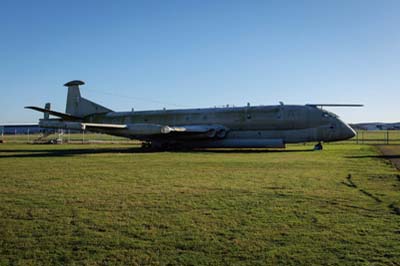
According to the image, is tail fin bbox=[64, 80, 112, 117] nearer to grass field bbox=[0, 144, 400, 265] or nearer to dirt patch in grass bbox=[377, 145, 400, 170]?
dirt patch in grass bbox=[377, 145, 400, 170]

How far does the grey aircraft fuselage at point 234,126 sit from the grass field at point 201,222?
14443 mm

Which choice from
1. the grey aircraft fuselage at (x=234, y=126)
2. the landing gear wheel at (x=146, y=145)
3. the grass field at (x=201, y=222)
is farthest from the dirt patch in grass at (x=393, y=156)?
the landing gear wheel at (x=146, y=145)

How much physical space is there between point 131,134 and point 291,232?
2115 cm

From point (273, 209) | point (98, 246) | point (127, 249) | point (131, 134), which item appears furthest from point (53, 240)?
point (131, 134)

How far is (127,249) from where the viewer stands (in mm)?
4652

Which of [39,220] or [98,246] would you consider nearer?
[98,246]

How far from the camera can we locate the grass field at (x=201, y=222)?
14.5 ft

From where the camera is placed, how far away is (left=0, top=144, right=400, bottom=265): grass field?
443 centimetres

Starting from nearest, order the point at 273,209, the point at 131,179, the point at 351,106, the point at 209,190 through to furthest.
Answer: the point at 273,209, the point at 209,190, the point at 131,179, the point at 351,106

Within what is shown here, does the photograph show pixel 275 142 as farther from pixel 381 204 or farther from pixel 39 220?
pixel 39 220

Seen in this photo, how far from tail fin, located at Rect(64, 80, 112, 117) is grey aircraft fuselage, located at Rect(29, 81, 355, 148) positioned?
373 centimetres

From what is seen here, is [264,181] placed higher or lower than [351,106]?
lower

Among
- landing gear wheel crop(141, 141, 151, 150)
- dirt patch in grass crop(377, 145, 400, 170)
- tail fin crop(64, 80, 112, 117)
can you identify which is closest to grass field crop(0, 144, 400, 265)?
dirt patch in grass crop(377, 145, 400, 170)

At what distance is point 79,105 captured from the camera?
32094 mm
